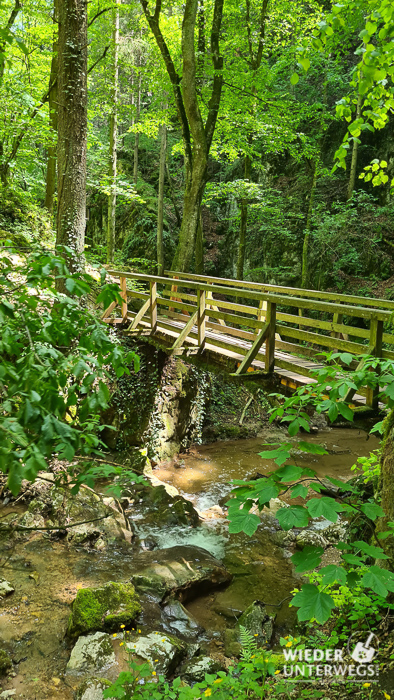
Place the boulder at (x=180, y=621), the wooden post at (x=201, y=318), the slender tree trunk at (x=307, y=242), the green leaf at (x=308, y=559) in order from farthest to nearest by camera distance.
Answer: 1. the slender tree trunk at (x=307, y=242)
2. the wooden post at (x=201, y=318)
3. the boulder at (x=180, y=621)
4. the green leaf at (x=308, y=559)

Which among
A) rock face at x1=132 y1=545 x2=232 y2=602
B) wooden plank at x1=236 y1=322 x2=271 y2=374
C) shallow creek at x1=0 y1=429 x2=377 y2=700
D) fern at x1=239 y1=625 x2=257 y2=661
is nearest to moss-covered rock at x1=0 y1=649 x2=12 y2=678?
shallow creek at x1=0 y1=429 x2=377 y2=700

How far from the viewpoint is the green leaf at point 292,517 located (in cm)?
172

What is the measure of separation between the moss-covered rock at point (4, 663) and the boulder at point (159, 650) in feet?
3.52

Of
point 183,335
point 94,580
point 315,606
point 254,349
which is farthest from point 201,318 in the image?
point 315,606

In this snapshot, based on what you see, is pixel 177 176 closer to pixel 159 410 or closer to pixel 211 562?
pixel 159 410

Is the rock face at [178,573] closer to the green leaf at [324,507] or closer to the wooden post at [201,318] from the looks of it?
the wooden post at [201,318]

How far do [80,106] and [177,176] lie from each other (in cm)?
1680

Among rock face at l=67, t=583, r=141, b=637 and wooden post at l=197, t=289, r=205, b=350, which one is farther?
wooden post at l=197, t=289, r=205, b=350

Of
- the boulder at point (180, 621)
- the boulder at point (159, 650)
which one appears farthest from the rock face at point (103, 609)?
the boulder at point (180, 621)

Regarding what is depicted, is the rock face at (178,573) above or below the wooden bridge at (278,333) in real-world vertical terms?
below

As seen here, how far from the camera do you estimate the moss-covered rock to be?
12.2 feet

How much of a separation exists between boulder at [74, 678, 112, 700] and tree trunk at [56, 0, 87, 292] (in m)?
4.34

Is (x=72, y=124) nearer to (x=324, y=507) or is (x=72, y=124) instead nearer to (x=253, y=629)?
(x=324, y=507)

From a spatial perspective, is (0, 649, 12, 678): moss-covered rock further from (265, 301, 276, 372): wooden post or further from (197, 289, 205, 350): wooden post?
(197, 289, 205, 350): wooden post
